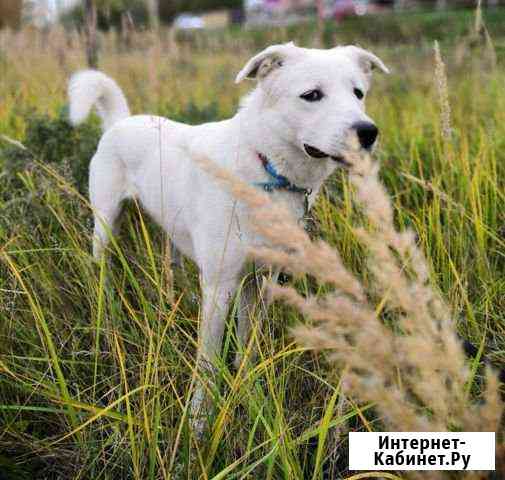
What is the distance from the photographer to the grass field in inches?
59.4

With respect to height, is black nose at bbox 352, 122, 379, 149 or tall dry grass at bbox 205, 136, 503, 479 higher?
black nose at bbox 352, 122, 379, 149

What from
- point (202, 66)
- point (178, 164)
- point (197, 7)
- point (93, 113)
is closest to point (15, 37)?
point (93, 113)

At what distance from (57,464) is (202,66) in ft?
21.6

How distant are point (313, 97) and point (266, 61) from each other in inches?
12.3

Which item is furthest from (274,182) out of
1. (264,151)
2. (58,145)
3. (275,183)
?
(58,145)

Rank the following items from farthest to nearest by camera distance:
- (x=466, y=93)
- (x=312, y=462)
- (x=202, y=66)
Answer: (x=202, y=66) < (x=466, y=93) < (x=312, y=462)

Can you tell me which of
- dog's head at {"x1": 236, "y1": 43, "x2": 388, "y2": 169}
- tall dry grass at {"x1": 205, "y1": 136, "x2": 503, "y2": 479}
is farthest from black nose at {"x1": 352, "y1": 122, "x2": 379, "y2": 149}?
tall dry grass at {"x1": 205, "y1": 136, "x2": 503, "y2": 479}

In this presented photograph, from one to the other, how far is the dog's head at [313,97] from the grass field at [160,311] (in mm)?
340

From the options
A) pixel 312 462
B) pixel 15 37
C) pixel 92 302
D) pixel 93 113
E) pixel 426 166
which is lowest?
pixel 312 462

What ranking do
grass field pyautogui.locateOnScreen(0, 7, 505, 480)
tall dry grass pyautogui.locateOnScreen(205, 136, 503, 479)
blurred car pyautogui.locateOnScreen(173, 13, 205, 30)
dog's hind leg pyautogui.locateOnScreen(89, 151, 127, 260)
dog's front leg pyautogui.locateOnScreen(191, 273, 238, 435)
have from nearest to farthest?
1. tall dry grass pyautogui.locateOnScreen(205, 136, 503, 479)
2. grass field pyautogui.locateOnScreen(0, 7, 505, 480)
3. dog's front leg pyautogui.locateOnScreen(191, 273, 238, 435)
4. dog's hind leg pyautogui.locateOnScreen(89, 151, 127, 260)
5. blurred car pyautogui.locateOnScreen(173, 13, 205, 30)

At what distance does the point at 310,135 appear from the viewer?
81.4 inches

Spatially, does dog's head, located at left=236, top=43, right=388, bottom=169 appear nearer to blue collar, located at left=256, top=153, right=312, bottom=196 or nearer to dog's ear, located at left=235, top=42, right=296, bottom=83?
dog's ear, located at left=235, top=42, right=296, bottom=83

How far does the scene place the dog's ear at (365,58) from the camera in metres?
2.39

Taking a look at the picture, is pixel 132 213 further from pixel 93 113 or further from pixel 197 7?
pixel 197 7
